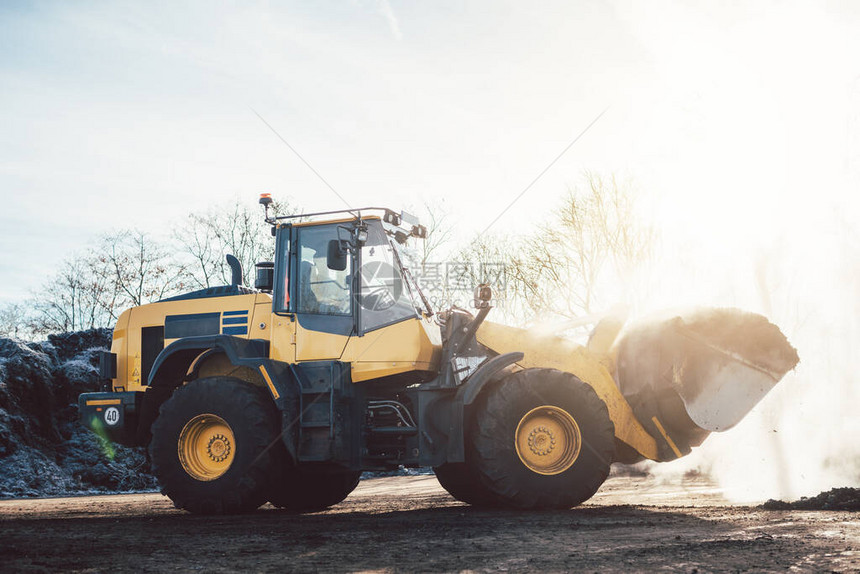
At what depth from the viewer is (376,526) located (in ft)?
24.5

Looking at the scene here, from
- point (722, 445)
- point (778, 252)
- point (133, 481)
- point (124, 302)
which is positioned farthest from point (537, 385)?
point (124, 302)

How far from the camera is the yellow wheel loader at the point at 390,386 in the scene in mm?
8133

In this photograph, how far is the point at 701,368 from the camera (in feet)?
27.9

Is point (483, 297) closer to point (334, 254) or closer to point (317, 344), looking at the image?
point (334, 254)

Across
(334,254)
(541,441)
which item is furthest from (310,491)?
(334,254)

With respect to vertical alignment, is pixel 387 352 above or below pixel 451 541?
above

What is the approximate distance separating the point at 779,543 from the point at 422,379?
13.6 feet

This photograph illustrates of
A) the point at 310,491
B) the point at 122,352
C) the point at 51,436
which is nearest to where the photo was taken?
the point at 122,352

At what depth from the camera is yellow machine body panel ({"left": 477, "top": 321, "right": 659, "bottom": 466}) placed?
860 cm

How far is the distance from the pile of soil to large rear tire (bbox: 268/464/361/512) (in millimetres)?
4755

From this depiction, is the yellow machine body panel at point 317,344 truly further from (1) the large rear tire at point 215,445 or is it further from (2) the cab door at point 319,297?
(1) the large rear tire at point 215,445

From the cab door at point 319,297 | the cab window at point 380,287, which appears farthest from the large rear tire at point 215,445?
the cab window at point 380,287

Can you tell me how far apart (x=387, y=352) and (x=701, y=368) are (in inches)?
134

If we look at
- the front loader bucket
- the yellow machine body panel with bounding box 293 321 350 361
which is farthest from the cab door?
the front loader bucket
